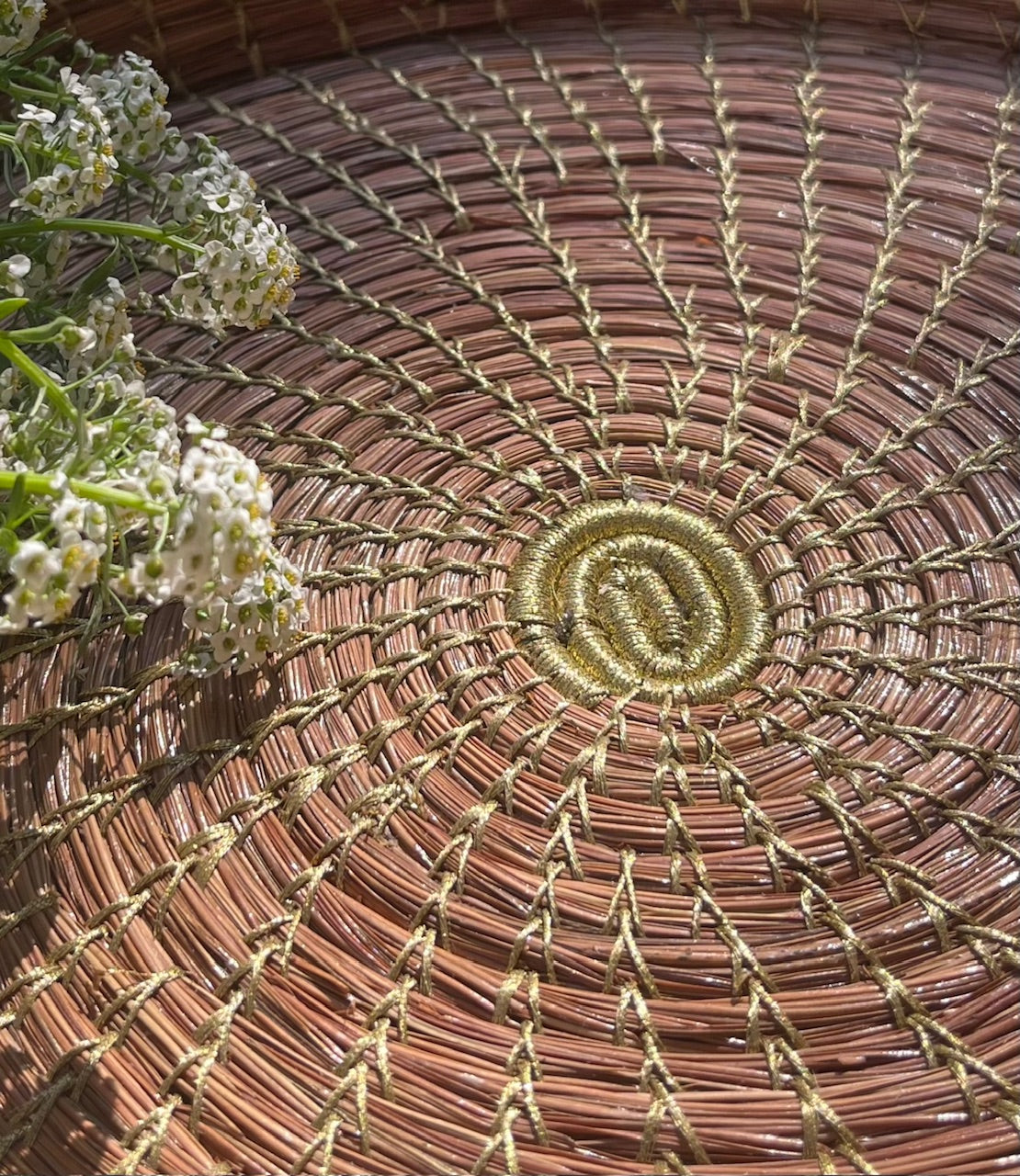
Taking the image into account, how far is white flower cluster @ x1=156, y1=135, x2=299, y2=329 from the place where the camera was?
0.69 metres

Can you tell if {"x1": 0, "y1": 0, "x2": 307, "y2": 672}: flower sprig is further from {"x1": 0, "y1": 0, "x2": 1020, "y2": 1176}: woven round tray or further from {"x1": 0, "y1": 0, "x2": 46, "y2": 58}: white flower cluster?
{"x1": 0, "y1": 0, "x2": 1020, "y2": 1176}: woven round tray

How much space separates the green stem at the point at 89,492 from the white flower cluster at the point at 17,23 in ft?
1.09

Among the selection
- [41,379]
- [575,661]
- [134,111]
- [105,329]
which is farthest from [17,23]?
[575,661]

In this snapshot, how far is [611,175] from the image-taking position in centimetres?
98

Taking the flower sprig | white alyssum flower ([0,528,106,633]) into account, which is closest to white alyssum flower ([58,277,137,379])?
the flower sprig

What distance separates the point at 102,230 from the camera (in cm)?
66

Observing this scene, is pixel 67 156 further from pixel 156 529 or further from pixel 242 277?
pixel 156 529

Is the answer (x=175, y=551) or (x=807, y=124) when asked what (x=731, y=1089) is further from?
(x=807, y=124)

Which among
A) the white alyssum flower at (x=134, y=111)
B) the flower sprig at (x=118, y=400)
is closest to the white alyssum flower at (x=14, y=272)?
the flower sprig at (x=118, y=400)

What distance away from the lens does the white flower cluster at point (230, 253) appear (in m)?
0.69

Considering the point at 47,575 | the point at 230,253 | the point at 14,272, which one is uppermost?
the point at 230,253

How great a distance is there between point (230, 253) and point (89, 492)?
0.22m

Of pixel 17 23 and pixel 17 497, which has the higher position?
pixel 17 23

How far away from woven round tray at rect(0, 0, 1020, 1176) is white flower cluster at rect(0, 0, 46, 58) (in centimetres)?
21
